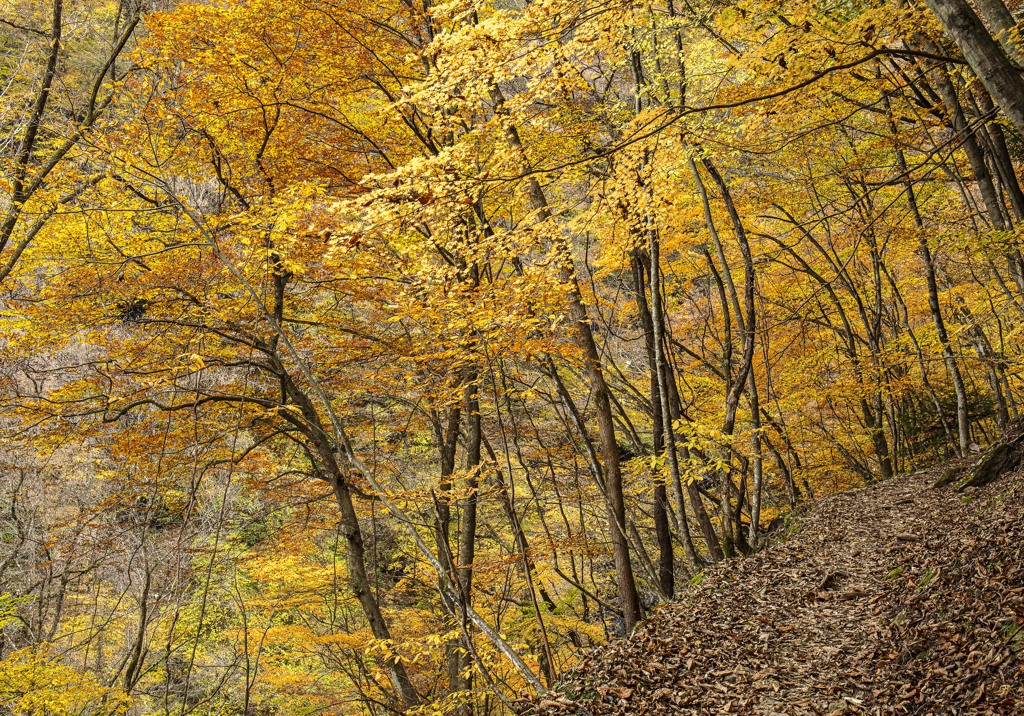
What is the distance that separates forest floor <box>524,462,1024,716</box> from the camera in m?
3.64

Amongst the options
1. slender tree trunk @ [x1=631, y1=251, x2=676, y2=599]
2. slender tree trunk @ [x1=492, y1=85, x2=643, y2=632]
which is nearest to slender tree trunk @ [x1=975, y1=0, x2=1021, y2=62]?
slender tree trunk @ [x1=492, y1=85, x2=643, y2=632]

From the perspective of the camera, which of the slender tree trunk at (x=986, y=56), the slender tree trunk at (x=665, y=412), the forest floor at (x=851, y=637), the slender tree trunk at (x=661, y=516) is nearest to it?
the slender tree trunk at (x=986, y=56)

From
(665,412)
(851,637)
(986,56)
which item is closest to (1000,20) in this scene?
(986,56)

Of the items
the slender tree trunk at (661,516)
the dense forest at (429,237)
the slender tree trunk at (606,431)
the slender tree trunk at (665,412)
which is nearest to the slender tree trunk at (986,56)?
the dense forest at (429,237)

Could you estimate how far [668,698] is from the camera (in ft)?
14.0

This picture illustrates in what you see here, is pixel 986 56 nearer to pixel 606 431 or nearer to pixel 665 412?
pixel 665 412

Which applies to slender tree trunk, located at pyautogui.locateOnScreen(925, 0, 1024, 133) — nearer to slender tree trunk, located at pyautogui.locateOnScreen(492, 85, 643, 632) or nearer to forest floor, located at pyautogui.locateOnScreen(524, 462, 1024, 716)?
forest floor, located at pyautogui.locateOnScreen(524, 462, 1024, 716)

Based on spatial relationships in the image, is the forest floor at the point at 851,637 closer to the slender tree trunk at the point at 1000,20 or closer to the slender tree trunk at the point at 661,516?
the slender tree trunk at the point at 661,516

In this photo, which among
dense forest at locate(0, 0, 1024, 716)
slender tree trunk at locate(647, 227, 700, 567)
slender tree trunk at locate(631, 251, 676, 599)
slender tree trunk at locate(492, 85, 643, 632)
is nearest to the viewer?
dense forest at locate(0, 0, 1024, 716)

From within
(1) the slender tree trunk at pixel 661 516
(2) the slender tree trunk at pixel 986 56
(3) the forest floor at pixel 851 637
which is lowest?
(3) the forest floor at pixel 851 637

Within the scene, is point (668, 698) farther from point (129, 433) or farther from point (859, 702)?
point (129, 433)

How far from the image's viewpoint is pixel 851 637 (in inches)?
191

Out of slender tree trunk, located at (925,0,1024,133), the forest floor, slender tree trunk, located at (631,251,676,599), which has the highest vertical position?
slender tree trunk, located at (925,0,1024,133)

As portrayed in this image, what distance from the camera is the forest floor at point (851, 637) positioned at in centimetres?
364
